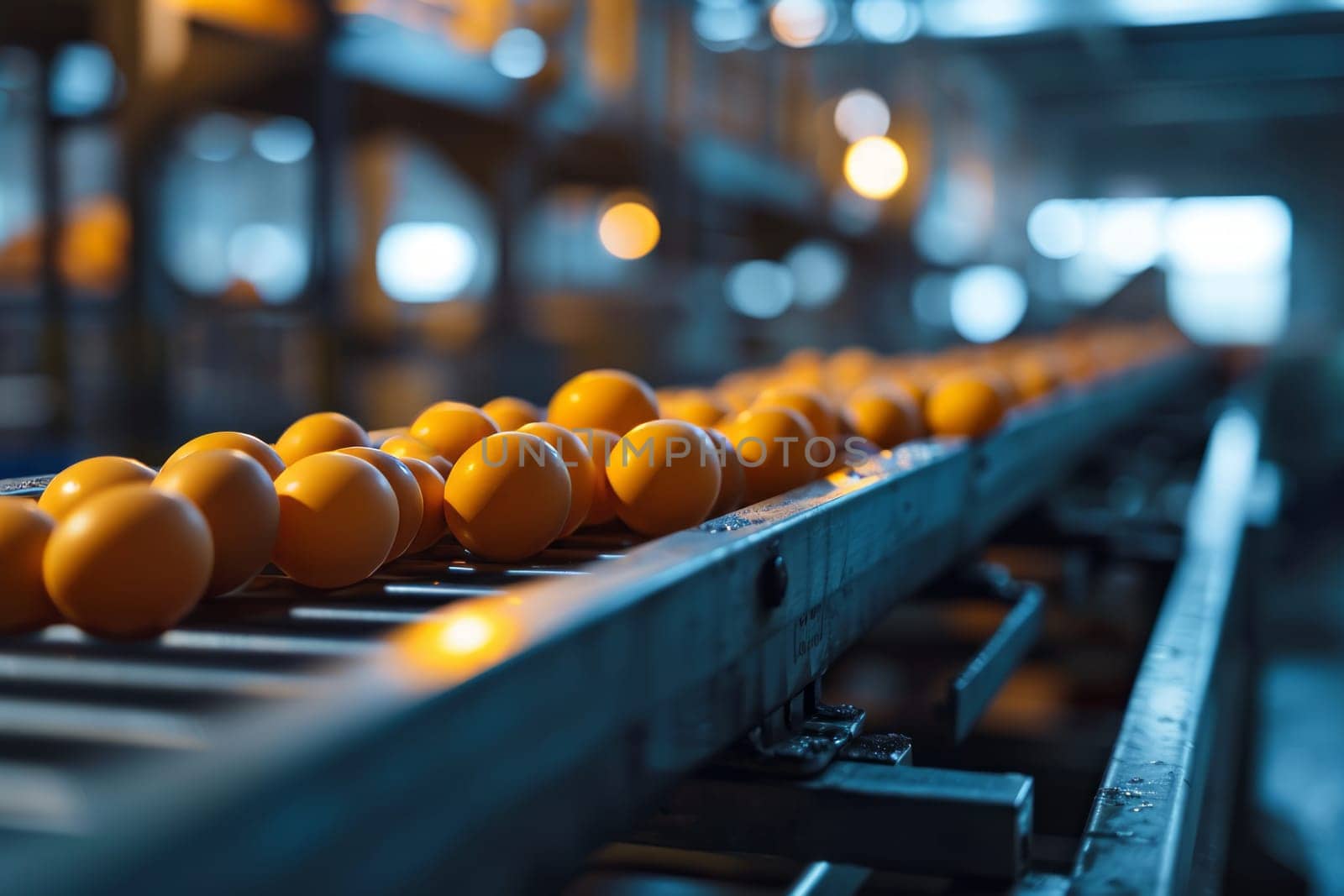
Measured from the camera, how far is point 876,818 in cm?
90

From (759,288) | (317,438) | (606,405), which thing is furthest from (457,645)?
(759,288)

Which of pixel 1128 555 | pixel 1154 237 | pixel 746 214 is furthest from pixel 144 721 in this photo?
pixel 1154 237

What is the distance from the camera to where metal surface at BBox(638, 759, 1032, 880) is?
88 centimetres


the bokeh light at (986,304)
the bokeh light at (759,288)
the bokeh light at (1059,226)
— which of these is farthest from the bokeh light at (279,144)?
the bokeh light at (986,304)

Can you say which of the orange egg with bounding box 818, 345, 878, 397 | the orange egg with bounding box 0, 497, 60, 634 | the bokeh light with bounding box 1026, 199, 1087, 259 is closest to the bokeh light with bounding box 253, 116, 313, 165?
the orange egg with bounding box 818, 345, 878, 397

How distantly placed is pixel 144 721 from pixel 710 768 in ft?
1.64

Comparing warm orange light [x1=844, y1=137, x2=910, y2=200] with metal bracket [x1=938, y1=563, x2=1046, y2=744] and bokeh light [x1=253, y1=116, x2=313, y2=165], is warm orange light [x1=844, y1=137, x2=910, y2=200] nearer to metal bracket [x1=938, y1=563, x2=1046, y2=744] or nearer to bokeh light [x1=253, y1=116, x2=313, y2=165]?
metal bracket [x1=938, y1=563, x2=1046, y2=744]

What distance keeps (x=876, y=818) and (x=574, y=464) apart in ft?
1.25

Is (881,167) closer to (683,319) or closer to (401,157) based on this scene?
(683,319)

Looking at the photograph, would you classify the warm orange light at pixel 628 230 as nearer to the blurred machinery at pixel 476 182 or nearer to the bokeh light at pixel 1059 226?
the blurred machinery at pixel 476 182

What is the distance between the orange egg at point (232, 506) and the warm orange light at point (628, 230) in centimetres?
505

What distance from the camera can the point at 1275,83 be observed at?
48.1 ft

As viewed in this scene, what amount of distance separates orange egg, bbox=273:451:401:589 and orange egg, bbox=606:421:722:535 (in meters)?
A: 0.23

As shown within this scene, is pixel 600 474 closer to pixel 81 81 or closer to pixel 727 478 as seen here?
pixel 727 478
